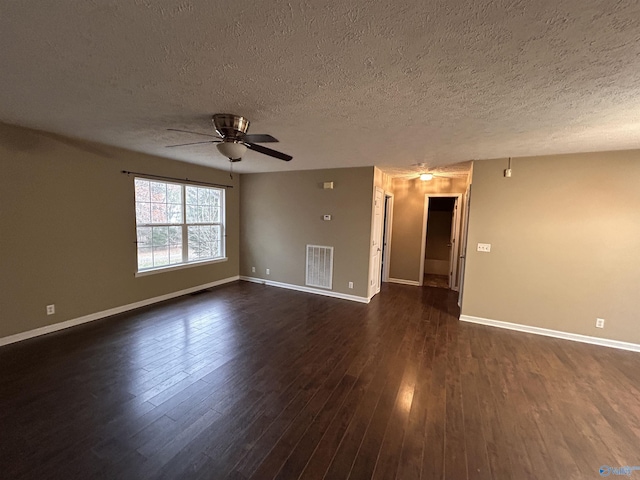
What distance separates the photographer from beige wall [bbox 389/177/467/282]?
617cm

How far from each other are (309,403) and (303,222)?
360 cm

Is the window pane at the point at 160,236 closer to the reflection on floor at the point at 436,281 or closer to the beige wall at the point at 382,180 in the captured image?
the beige wall at the point at 382,180

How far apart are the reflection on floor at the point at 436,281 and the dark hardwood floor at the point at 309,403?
2.60m

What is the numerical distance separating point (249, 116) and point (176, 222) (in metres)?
3.22

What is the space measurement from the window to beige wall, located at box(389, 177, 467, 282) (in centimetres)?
401

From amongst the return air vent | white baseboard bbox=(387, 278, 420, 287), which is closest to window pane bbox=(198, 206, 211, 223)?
the return air vent

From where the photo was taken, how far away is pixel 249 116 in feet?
7.79

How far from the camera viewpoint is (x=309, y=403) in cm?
220

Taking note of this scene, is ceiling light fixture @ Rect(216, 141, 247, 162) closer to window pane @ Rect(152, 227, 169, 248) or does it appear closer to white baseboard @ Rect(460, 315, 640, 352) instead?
window pane @ Rect(152, 227, 169, 248)

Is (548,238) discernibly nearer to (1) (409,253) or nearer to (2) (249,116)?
(1) (409,253)

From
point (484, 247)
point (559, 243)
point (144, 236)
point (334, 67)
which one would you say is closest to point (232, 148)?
point (334, 67)

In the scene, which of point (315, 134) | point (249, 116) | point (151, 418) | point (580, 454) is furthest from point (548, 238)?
point (151, 418)

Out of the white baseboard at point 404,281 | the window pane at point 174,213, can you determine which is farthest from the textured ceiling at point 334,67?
the white baseboard at point 404,281

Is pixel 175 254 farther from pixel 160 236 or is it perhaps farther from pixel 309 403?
pixel 309 403
